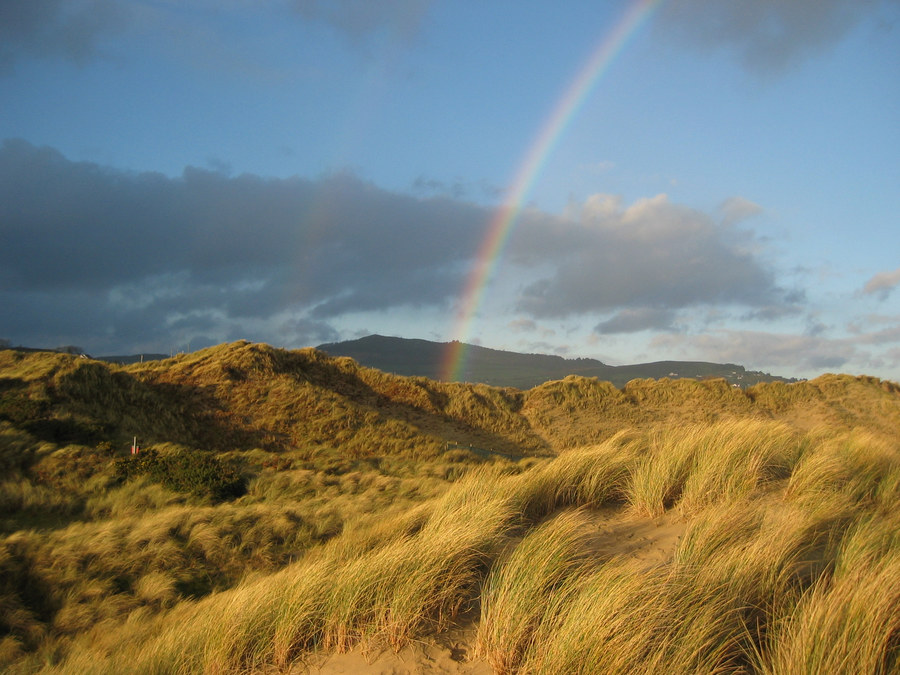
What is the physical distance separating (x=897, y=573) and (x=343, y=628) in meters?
3.28

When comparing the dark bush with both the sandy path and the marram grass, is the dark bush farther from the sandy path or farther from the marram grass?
the sandy path

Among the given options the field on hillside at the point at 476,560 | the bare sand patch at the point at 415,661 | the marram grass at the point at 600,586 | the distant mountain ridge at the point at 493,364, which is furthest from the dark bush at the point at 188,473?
the distant mountain ridge at the point at 493,364

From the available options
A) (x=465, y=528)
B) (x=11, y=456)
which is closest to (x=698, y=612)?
(x=465, y=528)

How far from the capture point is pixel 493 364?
281 ft

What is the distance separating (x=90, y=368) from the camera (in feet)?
72.9

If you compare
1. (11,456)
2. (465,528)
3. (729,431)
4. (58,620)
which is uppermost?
(729,431)

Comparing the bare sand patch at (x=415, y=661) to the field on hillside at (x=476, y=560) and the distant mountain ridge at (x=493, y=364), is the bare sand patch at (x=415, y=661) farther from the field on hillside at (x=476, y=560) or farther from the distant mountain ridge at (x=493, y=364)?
the distant mountain ridge at (x=493, y=364)

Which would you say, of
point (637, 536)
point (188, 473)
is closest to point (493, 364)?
point (188, 473)

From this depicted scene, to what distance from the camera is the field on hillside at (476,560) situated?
3.28 m

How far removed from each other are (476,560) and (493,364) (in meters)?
81.3

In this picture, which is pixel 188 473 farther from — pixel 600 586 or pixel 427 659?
pixel 600 586

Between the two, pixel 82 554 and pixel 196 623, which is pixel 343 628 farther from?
pixel 82 554

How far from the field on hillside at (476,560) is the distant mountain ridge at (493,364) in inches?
1940

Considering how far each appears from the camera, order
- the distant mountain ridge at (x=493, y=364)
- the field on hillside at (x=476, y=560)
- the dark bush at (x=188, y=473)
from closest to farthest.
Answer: the field on hillside at (x=476, y=560), the dark bush at (x=188, y=473), the distant mountain ridge at (x=493, y=364)
